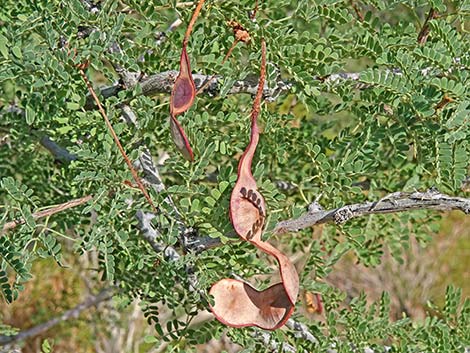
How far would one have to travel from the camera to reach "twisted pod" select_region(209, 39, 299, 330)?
802 mm

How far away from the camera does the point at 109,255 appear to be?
3.27ft

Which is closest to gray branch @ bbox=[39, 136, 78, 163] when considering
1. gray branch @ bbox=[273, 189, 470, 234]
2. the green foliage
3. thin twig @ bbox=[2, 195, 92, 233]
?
the green foliage

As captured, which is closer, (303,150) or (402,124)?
(402,124)

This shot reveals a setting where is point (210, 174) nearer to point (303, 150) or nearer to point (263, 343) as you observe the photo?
point (303, 150)

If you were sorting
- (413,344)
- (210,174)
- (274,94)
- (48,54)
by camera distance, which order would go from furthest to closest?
1. (210,174)
2. (413,344)
3. (274,94)
4. (48,54)

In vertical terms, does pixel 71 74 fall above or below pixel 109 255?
above

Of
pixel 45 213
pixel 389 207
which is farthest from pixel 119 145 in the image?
pixel 389 207

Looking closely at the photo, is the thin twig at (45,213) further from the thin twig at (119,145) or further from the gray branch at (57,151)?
the gray branch at (57,151)

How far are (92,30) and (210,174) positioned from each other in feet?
1.38

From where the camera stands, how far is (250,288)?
0.87 m

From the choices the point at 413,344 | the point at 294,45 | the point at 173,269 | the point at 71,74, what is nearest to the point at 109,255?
the point at 173,269

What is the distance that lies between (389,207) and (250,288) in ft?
0.58

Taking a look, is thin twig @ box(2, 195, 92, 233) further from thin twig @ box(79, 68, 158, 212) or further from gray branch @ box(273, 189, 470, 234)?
gray branch @ box(273, 189, 470, 234)

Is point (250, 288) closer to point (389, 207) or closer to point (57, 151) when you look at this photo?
point (389, 207)
